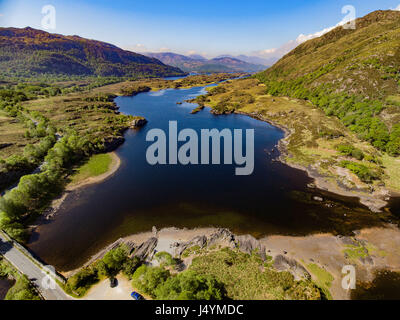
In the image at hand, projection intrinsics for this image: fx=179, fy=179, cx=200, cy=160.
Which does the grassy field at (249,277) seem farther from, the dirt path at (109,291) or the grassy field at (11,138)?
the grassy field at (11,138)

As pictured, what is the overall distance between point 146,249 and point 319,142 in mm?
85300

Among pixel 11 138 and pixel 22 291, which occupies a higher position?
pixel 11 138

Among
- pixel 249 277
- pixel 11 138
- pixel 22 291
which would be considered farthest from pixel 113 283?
pixel 11 138

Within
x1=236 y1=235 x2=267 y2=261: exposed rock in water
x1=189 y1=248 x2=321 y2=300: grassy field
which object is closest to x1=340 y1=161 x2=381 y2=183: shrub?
x1=236 y1=235 x2=267 y2=261: exposed rock in water

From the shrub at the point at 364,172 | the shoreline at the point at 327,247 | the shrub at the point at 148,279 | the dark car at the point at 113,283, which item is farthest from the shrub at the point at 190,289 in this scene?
the shrub at the point at 364,172

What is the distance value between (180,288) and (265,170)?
52.4m

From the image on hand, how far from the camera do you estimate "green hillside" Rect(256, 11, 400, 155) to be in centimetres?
8162

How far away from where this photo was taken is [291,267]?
3506cm

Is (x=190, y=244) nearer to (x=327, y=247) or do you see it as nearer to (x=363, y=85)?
(x=327, y=247)

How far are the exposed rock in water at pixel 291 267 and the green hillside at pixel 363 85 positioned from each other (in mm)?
68294

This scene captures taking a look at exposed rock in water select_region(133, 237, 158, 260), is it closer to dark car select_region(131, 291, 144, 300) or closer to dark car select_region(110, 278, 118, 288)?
dark car select_region(110, 278, 118, 288)

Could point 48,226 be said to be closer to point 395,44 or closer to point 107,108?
point 107,108

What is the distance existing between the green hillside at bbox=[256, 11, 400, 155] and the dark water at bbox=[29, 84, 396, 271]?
47231 mm

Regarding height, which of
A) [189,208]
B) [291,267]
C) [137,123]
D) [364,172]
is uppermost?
[137,123]
